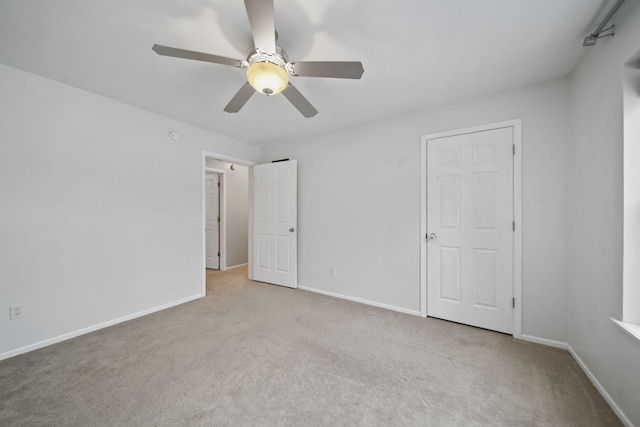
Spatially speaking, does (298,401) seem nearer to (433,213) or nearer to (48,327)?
(433,213)

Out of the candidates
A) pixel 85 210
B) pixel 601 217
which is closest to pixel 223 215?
pixel 85 210

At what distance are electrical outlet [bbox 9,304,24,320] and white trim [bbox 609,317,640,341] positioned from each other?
424 cm

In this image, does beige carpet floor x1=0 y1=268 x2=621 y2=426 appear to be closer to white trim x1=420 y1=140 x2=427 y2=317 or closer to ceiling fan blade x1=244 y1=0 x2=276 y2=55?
white trim x1=420 y1=140 x2=427 y2=317

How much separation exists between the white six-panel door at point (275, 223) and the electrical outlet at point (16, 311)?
258cm

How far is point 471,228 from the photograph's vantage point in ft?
8.29

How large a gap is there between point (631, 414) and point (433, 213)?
6.02ft

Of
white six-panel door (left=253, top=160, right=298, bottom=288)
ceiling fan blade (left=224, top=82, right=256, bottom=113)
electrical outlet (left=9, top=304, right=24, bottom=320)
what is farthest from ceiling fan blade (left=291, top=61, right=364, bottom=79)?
electrical outlet (left=9, top=304, right=24, bottom=320)

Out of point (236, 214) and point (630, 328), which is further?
point (236, 214)

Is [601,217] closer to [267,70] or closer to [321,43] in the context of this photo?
[321,43]

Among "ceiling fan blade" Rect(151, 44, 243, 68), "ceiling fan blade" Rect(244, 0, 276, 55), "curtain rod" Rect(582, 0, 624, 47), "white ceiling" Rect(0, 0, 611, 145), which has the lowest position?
"ceiling fan blade" Rect(151, 44, 243, 68)

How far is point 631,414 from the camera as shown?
52.0 inches

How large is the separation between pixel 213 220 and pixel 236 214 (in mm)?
487

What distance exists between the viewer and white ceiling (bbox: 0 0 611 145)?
143 centimetres

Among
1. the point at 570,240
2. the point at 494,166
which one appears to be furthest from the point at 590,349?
the point at 494,166
